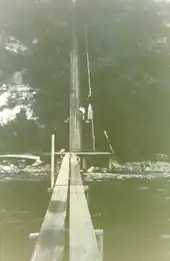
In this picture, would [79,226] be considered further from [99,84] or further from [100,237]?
[99,84]

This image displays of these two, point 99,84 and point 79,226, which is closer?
point 79,226

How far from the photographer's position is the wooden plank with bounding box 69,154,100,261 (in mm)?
1348

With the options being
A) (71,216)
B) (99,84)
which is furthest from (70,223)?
(99,84)

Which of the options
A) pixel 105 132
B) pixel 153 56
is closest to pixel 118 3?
pixel 153 56

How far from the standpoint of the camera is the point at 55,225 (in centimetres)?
138

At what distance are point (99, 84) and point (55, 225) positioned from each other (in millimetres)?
473

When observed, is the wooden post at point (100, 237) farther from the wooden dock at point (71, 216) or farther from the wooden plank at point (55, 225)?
the wooden plank at point (55, 225)

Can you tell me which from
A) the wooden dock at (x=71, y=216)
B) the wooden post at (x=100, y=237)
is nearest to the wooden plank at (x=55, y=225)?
the wooden dock at (x=71, y=216)

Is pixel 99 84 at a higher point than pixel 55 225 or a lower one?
higher

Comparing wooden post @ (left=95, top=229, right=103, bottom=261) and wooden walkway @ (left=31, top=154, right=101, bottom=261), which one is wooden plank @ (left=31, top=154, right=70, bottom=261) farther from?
wooden post @ (left=95, top=229, right=103, bottom=261)

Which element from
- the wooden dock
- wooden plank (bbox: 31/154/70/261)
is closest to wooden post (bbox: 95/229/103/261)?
the wooden dock

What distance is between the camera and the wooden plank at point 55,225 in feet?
4.43

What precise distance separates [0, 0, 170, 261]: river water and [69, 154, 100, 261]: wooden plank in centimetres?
4

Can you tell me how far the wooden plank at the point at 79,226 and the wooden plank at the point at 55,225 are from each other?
22mm
